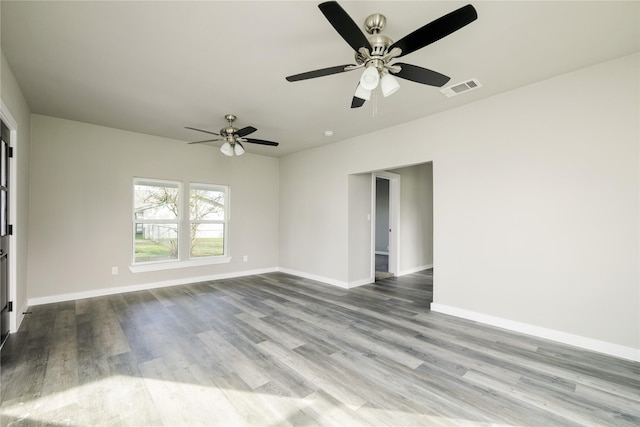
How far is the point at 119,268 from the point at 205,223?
1624 millimetres

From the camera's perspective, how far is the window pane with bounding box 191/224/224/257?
5676 millimetres

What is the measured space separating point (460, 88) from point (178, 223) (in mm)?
5103

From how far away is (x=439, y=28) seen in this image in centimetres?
171

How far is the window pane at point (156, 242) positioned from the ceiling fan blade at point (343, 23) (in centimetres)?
483

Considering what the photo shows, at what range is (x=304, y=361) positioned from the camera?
99.1 inches

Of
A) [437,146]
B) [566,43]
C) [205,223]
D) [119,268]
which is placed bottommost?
[119,268]

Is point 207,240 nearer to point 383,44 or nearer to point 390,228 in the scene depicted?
point 390,228

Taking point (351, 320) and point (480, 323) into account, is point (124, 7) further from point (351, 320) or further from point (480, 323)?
point (480, 323)

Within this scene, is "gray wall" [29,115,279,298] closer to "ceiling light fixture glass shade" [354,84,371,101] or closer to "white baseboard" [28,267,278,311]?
"white baseboard" [28,267,278,311]

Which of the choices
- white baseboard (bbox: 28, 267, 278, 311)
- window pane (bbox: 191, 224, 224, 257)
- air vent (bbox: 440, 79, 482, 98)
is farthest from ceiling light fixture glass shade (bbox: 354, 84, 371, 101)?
white baseboard (bbox: 28, 267, 278, 311)

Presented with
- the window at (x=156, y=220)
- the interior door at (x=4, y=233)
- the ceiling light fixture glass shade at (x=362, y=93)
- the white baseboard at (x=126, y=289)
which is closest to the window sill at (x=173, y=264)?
the window at (x=156, y=220)

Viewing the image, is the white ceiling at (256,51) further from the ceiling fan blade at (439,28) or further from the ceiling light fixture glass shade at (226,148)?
the ceiling light fixture glass shade at (226,148)

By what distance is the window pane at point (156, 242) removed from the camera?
5.05 meters

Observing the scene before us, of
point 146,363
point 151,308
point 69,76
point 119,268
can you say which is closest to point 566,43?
point 146,363
